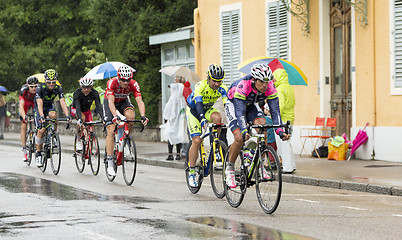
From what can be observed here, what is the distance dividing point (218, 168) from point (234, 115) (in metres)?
1.05

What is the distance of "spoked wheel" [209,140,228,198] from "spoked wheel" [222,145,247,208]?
1.17 feet

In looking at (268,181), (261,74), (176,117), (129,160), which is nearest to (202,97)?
(261,74)

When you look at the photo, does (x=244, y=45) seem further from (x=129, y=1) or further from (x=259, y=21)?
(x=129, y=1)

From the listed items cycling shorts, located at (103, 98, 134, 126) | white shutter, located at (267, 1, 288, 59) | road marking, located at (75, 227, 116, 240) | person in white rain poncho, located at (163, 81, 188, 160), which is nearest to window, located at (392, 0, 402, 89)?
white shutter, located at (267, 1, 288, 59)

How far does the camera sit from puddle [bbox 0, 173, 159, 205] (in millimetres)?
11422

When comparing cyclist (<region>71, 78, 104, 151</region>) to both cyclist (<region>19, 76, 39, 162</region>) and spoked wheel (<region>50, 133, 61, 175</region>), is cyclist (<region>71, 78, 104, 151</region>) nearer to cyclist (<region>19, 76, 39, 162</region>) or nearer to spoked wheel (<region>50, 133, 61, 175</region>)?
spoked wheel (<region>50, 133, 61, 175</region>)

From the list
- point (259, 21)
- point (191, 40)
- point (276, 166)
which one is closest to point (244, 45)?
point (259, 21)

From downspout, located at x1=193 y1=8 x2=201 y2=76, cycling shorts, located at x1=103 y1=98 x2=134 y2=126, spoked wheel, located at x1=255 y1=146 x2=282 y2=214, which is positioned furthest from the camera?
downspout, located at x1=193 y1=8 x2=201 y2=76

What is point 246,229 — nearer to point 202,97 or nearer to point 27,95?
point 202,97

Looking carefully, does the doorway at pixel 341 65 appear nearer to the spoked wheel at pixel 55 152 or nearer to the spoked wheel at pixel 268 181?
the spoked wheel at pixel 55 152

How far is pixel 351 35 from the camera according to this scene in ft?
60.2

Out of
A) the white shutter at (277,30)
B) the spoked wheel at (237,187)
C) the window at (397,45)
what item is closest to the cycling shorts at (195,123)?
the spoked wheel at (237,187)

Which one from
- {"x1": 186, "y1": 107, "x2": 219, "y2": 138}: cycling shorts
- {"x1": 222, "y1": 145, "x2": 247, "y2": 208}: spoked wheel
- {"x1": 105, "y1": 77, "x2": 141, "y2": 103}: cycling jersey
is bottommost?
{"x1": 222, "y1": 145, "x2": 247, "y2": 208}: spoked wheel

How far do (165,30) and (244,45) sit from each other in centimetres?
682
